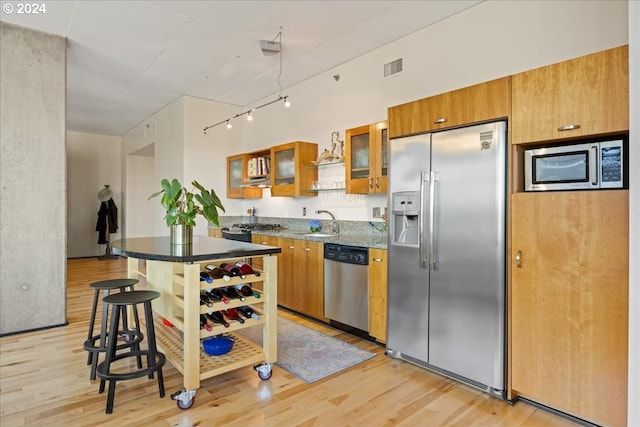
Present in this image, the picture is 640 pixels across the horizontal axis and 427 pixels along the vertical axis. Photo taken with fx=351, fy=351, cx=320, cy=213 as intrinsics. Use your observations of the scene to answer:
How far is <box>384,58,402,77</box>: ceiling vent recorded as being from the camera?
3.85m

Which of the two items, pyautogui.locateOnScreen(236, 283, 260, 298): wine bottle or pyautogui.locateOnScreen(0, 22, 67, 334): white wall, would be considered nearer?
pyautogui.locateOnScreen(236, 283, 260, 298): wine bottle

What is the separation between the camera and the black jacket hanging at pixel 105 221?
880 centimetres

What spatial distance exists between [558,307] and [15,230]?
15.7 feet

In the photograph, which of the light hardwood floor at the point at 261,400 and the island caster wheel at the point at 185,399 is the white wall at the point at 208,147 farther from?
the island caster wheel at the point at 185,399

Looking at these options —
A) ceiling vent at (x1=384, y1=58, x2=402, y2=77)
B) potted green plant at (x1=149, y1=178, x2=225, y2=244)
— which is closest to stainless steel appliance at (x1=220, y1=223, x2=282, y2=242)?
potted green plant at (x1=149, y1=178, x2=225, y2=244)

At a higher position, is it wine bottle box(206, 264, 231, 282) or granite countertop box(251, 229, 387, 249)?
granite countertop box(251, 229, 387, 249)

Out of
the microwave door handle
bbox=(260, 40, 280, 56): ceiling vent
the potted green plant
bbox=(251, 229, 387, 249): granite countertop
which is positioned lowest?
bbox=(251, 229, 387, 249): granite countertop

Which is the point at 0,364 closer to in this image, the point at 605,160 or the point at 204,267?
the point at 204,267

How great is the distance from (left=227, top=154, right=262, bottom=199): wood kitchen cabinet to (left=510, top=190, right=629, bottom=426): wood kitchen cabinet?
14.4 feet

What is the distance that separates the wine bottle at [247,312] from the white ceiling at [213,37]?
2.70m

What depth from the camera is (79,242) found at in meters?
8.88

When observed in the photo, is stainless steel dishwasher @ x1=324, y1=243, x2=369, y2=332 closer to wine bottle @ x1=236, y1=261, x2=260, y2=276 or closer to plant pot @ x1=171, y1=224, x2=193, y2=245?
wine bottle @ x1=236, y1=261, x2=260, y2=276

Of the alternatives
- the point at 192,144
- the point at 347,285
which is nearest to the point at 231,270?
the point at 347,285

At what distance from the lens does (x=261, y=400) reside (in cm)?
235
